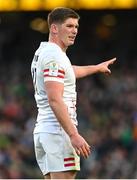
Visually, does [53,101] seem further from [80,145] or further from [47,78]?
[80,145]

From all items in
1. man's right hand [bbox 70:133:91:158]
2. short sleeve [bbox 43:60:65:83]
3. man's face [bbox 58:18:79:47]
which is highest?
man's face [bbox 58:18:79:47]

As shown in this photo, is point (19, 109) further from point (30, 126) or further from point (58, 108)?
point (58, 108)

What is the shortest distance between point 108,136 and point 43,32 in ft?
20.6

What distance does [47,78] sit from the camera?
6043mm

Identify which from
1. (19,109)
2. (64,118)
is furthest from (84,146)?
(19,109)

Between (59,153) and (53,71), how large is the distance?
0.56 metres

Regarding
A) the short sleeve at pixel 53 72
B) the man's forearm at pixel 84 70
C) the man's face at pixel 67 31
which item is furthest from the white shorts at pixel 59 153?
the man's forearm at pixel 84 70

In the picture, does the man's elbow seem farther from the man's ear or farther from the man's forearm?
the man's forearm

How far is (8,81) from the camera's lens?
18.5 m

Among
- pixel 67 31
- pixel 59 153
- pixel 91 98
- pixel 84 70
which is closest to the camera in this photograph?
pixel 59 153

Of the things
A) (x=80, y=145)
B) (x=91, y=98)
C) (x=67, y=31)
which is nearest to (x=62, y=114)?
(x=80, y=145)

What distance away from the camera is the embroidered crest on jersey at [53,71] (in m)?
6.03

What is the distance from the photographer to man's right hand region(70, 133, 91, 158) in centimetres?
585

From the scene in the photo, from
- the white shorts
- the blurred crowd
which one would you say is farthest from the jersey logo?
the blurred crowd
